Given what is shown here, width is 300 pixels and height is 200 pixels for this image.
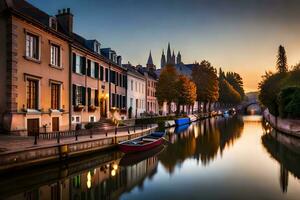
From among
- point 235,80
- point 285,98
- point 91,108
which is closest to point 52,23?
point 91,108

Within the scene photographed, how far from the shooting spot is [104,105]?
119ft

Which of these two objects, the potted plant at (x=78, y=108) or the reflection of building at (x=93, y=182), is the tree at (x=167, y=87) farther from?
the reflection of building at (x=93, y=182)

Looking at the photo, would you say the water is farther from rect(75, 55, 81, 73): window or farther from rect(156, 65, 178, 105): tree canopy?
rect(156, 65, 178, 105): tree canopy

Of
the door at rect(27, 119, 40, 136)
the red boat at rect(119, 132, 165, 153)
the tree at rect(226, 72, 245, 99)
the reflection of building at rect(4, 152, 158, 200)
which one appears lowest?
the reflection of building at rect(4, 152, 158, 200)

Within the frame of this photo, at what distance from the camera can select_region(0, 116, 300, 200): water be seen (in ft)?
44.5

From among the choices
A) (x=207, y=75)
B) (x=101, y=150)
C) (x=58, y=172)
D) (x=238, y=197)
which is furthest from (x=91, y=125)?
(x=207, y=75)

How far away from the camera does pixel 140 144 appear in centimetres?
2403

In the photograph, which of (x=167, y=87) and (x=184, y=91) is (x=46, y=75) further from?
(x=184, y=91)

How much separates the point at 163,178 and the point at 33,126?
11.8m

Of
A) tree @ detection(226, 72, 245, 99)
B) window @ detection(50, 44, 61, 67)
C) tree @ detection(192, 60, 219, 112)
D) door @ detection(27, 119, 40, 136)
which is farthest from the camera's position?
tree @ detection(226, 72, 245, 99)

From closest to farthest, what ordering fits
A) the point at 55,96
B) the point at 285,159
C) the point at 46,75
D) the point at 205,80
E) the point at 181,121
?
the point at 285,159 < the point at 46,75 < the point at 55,96 < the point at 181,121 < the point at 205,80

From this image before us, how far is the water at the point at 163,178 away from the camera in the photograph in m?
13.6

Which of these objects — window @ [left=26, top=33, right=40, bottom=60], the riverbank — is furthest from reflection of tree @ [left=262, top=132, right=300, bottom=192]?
window @ [left=26, top=33, right=40, bottom=60]

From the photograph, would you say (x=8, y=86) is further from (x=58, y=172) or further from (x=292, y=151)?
(x=292, y=151)
